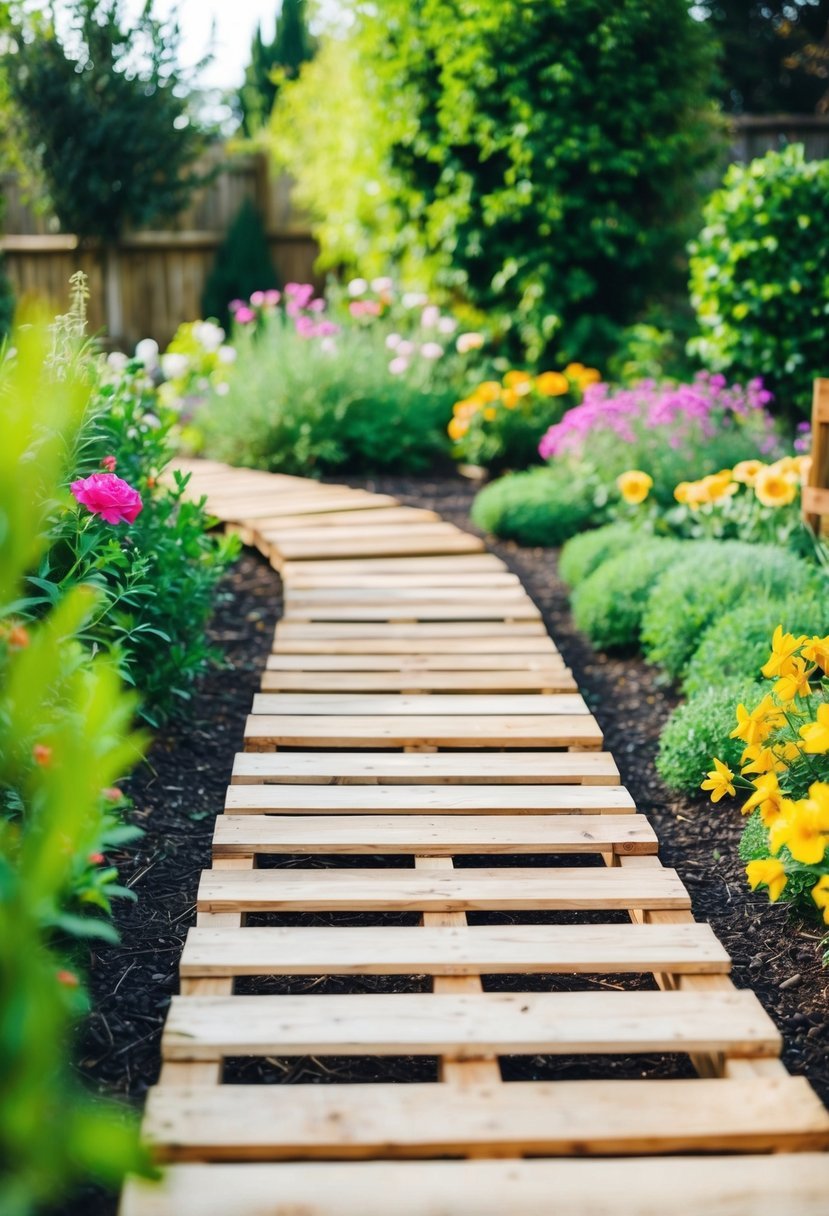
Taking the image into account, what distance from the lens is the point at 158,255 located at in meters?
11.0

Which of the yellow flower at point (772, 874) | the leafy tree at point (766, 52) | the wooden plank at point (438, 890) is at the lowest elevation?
the wooden plank at point (438, 890)

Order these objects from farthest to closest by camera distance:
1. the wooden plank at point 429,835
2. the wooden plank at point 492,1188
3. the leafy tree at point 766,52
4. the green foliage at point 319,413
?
the leafy tree at point 766,52 < the green foliage at point 319,413 < the wooden plank at point 429,835 < the wooden plank at point 492,1188

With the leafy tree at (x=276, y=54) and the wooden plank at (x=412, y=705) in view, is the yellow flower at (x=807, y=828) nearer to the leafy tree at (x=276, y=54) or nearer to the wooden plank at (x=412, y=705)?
the wooden plank at (x=412, y=705)

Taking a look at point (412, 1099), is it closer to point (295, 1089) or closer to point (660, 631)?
point (295, 1089)

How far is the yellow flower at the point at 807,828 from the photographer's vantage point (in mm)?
1797

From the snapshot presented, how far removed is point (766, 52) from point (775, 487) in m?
13.6

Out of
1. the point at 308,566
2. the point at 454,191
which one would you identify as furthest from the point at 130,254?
the point at 308,566

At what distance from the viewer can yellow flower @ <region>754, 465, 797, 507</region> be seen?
161 inches

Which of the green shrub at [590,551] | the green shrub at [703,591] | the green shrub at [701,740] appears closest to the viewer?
the green shrub at [701,740]

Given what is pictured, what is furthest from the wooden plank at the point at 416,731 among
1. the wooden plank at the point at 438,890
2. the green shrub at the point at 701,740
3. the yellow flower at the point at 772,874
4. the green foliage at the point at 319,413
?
the green foliage at the point at 319,413

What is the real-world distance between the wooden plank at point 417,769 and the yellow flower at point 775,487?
1.74m

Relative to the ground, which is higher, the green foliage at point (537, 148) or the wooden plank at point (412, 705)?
the green foliage at point (537, 148)

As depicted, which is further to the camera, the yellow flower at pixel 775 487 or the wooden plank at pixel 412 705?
the yellow flower at pixel 775 487

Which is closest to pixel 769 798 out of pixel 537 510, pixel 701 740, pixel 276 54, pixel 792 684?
pixel 792 684
